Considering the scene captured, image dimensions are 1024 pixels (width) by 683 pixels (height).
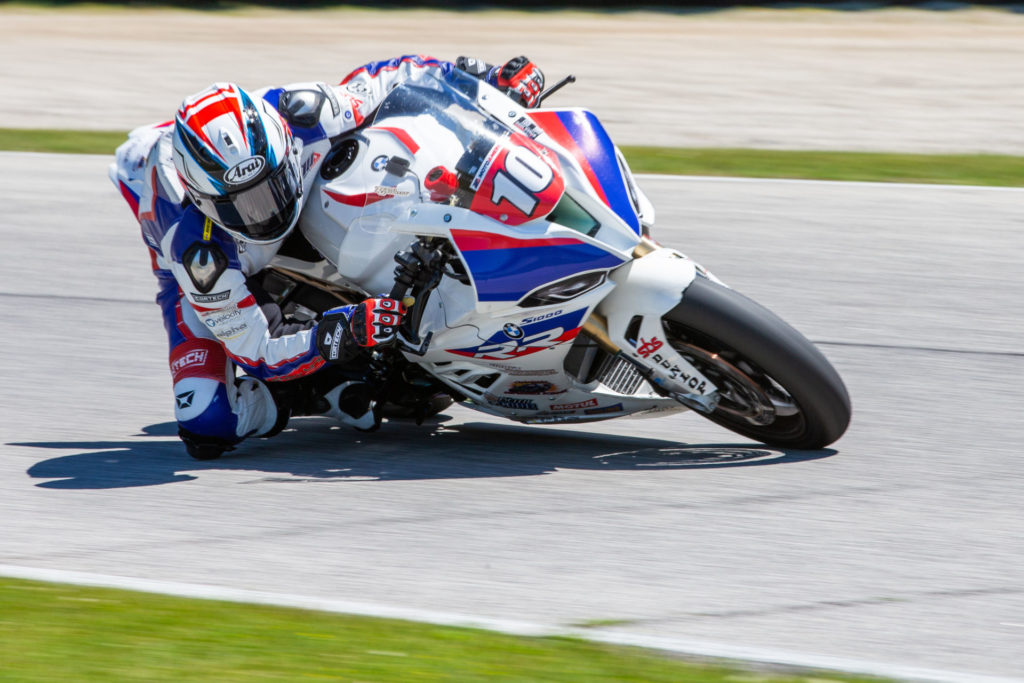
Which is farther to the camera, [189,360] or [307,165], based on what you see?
[189,360]

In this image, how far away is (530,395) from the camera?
469 centimetres

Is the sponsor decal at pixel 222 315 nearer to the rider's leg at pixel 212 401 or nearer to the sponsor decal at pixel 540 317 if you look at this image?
the rider's leg at pixel 212 401

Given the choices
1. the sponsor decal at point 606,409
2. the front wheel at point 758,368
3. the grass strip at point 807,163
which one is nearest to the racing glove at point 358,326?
the sponsor decal at point 606,409

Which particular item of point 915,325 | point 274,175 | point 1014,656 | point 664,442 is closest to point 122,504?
point 274,175

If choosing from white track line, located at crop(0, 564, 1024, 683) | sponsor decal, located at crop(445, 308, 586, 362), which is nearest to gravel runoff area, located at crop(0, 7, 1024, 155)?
sponsor decal, located at crop(445, 308, 586, 362)

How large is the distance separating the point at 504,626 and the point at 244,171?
1.80 m

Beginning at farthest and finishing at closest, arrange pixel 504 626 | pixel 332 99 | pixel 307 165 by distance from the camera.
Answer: pixel 332 99 → pixel 307 165 → pixel 504 626

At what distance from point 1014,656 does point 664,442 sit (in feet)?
6.38

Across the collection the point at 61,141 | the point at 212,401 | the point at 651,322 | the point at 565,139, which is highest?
the point at 565,139

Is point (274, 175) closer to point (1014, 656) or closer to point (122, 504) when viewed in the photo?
point (122, 504)

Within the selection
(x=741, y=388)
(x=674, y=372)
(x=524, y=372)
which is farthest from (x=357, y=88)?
(x=741, y=388)

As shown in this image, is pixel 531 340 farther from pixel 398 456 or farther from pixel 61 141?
pixel 61 141

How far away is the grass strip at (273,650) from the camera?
3.09m

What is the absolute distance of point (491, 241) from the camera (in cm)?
429
